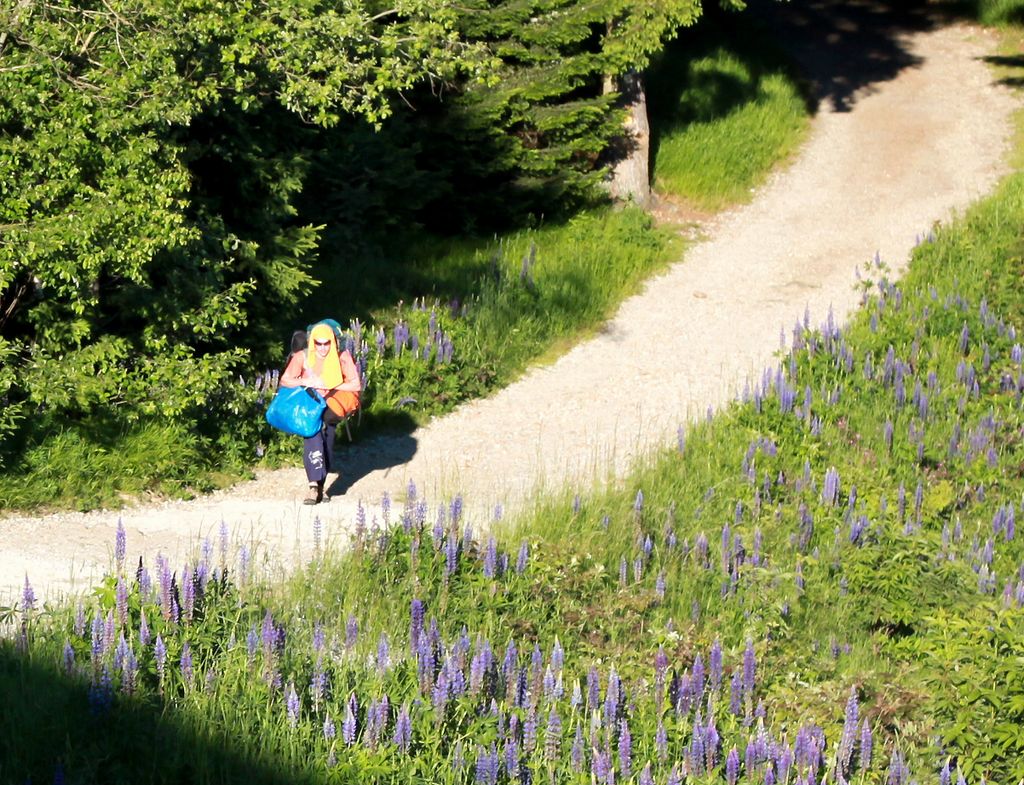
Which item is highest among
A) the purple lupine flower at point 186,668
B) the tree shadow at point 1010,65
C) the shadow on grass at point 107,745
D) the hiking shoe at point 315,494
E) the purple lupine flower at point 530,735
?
the tree shadow at point 1010,65

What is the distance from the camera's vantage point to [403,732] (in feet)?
19.9

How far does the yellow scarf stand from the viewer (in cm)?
1026

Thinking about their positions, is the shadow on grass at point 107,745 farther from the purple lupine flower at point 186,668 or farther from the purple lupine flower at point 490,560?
the purple lupine flower at point 490,560

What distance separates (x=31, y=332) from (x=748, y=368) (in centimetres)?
682

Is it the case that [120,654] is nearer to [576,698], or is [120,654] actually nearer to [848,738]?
[576,698]

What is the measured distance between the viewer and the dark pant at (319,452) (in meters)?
10.4

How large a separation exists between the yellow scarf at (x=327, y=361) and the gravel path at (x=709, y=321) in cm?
93

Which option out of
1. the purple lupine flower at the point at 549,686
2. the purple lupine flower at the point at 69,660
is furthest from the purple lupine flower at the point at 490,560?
the purple lupine flower at the point at 69,660

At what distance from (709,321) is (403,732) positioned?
10439mm

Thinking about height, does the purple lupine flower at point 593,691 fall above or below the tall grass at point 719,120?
below

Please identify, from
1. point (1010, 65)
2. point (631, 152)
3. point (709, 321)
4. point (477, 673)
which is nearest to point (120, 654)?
point (477, 673)

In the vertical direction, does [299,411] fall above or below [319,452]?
above

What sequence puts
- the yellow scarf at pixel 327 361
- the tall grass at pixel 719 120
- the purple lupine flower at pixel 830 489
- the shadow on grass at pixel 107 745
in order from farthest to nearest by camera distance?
the tall grass at pixel 719 120
the purple lupine flower at pixel 830 489
the yellow scarf at pixel 327 361
the shadow on grass at pixel 107 745

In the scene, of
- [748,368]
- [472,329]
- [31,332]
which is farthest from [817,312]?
[31,332]
